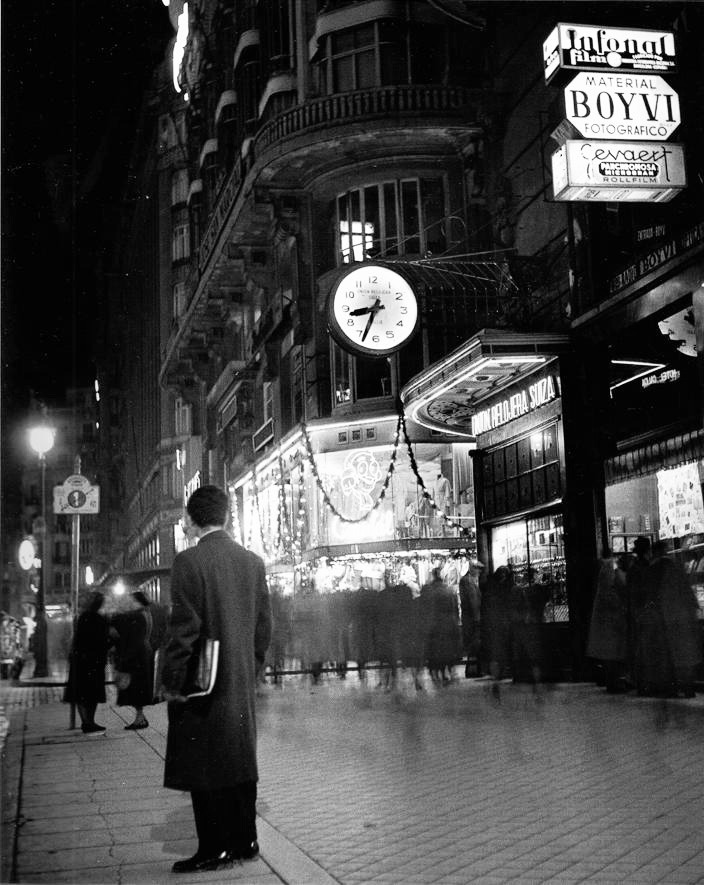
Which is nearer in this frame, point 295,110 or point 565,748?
point 565,748

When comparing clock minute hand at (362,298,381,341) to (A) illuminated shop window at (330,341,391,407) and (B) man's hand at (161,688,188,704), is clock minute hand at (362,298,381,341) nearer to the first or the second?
(A) illuminated shop window at (330,341,391,407)

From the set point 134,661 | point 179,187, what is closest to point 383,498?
point 134,661

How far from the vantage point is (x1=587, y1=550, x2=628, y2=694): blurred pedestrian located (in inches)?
614

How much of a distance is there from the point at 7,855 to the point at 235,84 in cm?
3674

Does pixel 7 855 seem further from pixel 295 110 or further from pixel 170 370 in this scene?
pixel 170 370

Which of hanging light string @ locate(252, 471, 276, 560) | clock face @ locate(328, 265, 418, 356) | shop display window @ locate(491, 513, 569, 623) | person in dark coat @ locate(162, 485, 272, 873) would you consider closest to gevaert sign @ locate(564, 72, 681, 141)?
shop display window @ locate(491, 513, 569, 623)

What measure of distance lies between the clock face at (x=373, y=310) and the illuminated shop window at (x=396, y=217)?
547 cm

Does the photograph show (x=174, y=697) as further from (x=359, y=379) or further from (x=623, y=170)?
(x=359, y=379)

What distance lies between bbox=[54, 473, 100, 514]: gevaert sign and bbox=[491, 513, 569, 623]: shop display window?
21.9ft

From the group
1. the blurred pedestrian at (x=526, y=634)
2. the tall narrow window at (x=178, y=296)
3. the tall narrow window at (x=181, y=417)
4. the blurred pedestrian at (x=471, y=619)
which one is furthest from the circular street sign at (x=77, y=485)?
the tall narrow window at (x=181, y=417)

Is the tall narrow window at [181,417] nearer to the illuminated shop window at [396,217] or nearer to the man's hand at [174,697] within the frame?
the illuminated shop window at [396,217]

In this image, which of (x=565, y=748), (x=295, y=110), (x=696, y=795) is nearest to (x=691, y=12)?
(x=565, y=748)

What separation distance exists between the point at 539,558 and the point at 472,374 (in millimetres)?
3205

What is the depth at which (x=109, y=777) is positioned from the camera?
10242mm
